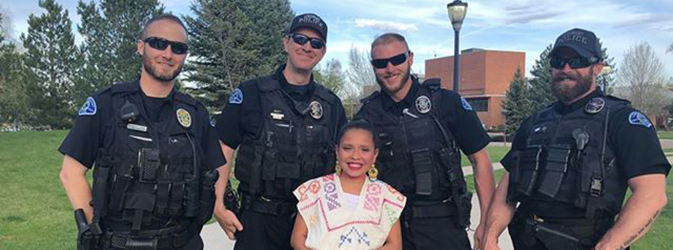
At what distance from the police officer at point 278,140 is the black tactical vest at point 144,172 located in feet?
1.57

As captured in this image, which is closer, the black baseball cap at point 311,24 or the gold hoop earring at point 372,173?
the gold hoop earring at point 372,173

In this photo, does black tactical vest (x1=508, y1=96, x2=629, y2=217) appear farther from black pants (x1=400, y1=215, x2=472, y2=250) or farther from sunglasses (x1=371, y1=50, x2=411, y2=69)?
sunglasses (x1=371, y1=50, x2=411, y2=69)

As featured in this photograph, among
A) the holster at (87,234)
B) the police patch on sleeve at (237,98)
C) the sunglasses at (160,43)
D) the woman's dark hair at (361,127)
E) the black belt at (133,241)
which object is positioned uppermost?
the sunglasses at (160,43)

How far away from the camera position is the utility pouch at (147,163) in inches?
105

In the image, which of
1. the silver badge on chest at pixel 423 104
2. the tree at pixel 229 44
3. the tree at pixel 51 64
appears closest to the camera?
the silver badge on chest at pixel 423 104

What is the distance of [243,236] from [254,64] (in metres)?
14.7

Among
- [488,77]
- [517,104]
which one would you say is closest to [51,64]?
[517,104]

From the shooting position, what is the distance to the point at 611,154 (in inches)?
107

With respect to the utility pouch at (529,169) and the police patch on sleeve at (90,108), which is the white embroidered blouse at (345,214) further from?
the police patch on sleeve at (90,108)

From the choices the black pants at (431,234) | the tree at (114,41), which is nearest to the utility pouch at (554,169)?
the black pants at (431,234)

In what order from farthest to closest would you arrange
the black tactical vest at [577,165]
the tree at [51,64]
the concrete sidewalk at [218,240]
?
the tree at [51,64]
the concrete sidewalk at [218,240]
the black tactical vest at [577,165]

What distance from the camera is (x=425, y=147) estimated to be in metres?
3.20

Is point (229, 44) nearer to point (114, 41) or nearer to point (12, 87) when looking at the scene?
point (114, 41)

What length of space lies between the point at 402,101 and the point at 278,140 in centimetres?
87
